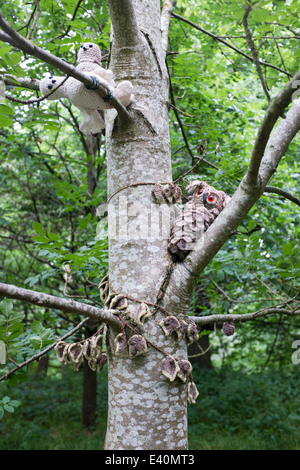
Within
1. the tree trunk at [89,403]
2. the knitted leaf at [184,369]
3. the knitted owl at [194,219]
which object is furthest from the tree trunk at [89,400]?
the knitted owl at [194,219]

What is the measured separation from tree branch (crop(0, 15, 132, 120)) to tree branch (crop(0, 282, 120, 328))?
70 centimetres

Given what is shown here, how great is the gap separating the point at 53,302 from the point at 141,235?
0.58m

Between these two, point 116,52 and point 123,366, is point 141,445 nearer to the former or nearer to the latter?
point 123,366

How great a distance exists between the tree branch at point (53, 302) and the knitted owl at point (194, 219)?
0.42m

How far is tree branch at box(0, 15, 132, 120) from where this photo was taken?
104 cm

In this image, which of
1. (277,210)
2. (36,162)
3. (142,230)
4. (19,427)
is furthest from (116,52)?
(19,427)

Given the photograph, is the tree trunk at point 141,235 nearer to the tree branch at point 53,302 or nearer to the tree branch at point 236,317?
the tree branch at point 53,302

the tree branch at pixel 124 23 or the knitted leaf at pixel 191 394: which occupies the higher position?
A: the tree branch at pixel 124 23

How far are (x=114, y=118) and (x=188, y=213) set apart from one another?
60 cm

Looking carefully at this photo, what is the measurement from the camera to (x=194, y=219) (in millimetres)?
1759

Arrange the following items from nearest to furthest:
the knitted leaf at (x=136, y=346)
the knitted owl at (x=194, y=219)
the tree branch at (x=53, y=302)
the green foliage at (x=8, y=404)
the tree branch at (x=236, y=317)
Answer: the tree branch at (x=53, y=302) → the knitted leaf at (x=136, y=346) → the knitted owl at (x=194, y=219) → the tree branch at (x=236, y=317) → the green foliage at (x=8, y=404)

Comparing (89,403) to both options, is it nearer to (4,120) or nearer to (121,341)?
(121,341)

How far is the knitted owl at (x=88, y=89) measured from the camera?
1.62 metres
